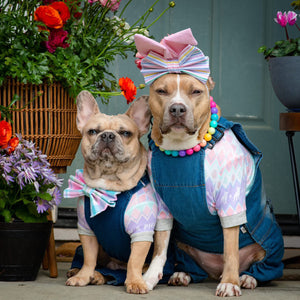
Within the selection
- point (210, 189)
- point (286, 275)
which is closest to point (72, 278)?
point (210, 189)

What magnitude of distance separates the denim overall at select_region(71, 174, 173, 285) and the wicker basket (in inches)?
12.8

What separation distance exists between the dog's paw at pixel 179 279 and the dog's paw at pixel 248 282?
24 centimetres

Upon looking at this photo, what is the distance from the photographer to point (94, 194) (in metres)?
2.43

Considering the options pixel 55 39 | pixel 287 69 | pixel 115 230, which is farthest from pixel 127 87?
pixel 287 69

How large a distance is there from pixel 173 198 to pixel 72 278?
1.75 ft

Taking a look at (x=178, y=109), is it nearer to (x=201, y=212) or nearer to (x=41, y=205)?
(x=201, y=212)

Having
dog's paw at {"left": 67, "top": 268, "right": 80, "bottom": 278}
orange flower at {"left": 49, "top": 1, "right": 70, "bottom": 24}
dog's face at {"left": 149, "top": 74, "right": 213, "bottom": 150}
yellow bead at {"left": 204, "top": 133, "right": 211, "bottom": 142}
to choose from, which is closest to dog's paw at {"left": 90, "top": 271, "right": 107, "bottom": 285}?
dog's paw at {"left": 67, "top": 268, "right": 80, "bottom": 278}

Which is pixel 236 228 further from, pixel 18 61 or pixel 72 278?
pixel 18 61

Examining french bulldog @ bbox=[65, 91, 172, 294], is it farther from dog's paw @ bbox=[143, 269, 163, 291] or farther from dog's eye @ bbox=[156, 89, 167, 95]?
dog's eye @ bbox=[156, 89, 167, 95]

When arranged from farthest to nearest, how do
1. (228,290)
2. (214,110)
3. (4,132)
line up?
1. (214,110)
2. (4,132)
3. (228,290)

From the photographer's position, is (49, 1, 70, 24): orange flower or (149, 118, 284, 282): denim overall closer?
(149, 118, 284, 282): denim overall

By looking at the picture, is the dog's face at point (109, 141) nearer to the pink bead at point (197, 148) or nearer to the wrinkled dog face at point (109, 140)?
the wrinkled dog face at point (109, 140)

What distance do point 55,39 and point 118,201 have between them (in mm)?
754

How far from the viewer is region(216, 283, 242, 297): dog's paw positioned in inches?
88.7
